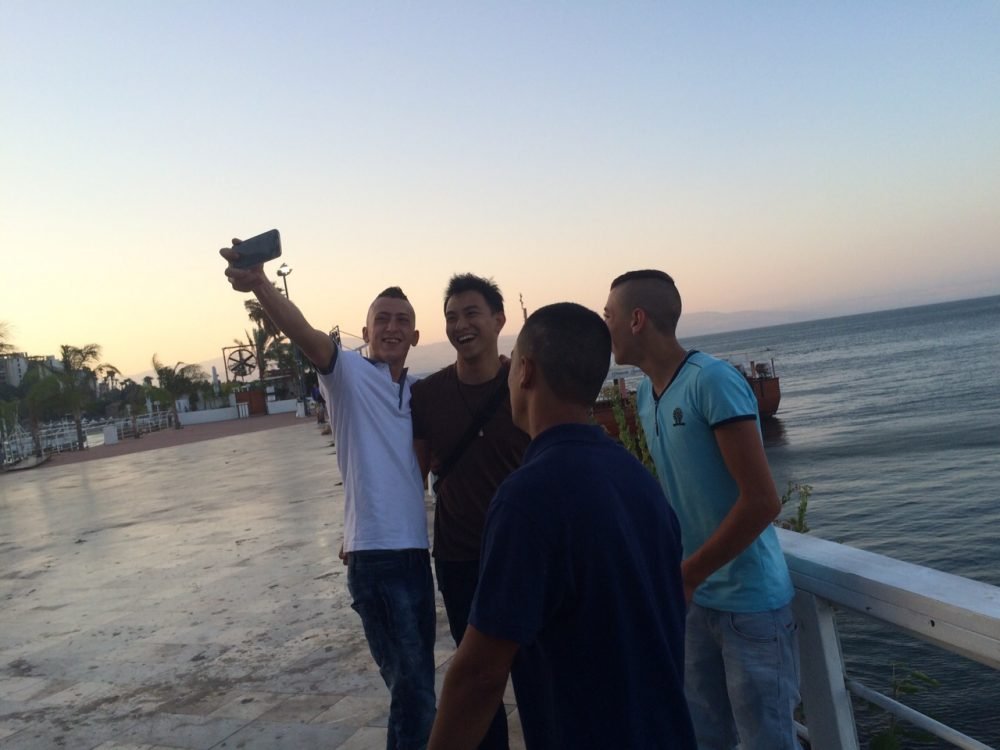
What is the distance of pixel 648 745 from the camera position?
4.38 ft

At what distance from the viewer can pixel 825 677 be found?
6.58ft

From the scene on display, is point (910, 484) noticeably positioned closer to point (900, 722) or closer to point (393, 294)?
point (900, 722)

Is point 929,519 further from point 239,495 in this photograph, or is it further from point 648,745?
point 648,745

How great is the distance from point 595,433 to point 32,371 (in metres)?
49.0

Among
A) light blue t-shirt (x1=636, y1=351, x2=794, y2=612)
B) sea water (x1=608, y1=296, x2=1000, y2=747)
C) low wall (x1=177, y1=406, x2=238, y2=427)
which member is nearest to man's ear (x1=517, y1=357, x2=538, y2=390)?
light blue t-shirt (x1=636, y1=351, x2=794, y2=612)

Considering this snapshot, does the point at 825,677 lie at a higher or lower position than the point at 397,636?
lower

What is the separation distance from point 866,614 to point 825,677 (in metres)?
0.34

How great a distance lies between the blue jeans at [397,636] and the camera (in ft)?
8.03

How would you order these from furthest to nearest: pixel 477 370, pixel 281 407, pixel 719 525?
pixel 281 407, pixel 477 370, pixel 719 525

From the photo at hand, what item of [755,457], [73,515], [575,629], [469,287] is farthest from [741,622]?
[73,515]

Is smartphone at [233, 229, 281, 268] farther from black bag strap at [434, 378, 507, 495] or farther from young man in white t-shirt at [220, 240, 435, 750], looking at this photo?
black bag strap at [434, 378, 507, 495]

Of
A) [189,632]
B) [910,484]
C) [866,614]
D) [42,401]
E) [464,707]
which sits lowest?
[910,484]

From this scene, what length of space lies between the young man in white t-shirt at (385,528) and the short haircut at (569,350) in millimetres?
1082

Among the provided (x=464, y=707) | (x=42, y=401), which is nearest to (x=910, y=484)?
(x=464, y=707)
